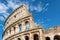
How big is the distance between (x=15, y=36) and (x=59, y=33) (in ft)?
27.8

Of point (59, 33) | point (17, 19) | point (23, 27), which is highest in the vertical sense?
point (17, 19)

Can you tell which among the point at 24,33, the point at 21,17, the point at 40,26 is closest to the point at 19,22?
the point at 21,17

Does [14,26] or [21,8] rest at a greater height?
[21,8]

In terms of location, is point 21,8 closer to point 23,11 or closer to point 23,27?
point 23,11

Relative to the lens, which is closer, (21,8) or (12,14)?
(21,8)

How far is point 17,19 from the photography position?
33844 millimetres

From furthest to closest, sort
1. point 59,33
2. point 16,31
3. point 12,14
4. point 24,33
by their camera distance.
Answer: point 12,14 < point 16,31 < point 24,33 < point 59,33

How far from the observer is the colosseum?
2847 cm

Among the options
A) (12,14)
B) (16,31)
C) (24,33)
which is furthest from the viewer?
(12,14)

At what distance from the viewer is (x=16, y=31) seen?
3291 centimetres

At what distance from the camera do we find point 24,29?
31078 millimetres

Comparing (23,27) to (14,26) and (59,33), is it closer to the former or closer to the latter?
(14,26)

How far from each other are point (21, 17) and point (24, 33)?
388cm

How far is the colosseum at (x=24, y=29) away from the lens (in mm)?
28469
